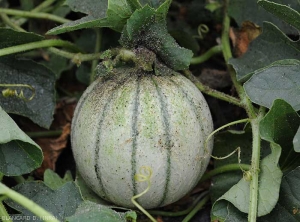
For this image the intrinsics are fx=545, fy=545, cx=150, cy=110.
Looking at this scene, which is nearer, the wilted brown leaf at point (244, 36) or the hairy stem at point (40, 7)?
the wilted brown leaf at point (244, 36)

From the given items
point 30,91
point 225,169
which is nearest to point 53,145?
point 30,91

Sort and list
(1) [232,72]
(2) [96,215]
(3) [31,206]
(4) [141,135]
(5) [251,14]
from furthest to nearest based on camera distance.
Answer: (5) [251,14] → (1) [232,72] → (4) [141,135] → (2) [96,215] → (3) [31,206]

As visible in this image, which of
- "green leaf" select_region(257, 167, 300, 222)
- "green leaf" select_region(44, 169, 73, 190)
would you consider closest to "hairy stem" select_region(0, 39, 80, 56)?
"green leaf" select_region(44, 169, 73, 190)

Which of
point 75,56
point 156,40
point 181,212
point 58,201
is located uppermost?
point 156,40

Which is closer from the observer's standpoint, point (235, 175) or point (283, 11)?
point (283, 11)

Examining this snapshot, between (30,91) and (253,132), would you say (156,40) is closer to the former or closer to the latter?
(253,132)

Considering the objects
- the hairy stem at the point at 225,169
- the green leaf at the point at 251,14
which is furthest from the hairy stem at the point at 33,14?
the hairy stem at the point at 225,169

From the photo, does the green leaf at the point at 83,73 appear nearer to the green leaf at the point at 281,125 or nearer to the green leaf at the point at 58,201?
the green leaf at the point at 58,201
